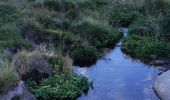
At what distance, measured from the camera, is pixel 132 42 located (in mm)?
17328

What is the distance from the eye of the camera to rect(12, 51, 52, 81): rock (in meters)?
13.0

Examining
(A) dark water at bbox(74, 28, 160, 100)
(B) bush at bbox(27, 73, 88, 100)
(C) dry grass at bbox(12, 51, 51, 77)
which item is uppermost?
(C) dry grass at bbox(12, 51, 51, 77)

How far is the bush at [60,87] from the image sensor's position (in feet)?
40.4

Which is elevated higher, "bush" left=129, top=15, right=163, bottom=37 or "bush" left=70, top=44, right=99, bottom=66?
"bush" left=129, top=15, right=163, bottom=37

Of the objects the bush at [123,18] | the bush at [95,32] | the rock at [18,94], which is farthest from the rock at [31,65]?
the bush at [123,18]

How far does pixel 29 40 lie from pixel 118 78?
3.86 metres

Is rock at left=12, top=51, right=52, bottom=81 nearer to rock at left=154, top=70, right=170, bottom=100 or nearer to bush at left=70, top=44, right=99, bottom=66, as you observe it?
bush at left=70, top=44, right=99, bottom=66

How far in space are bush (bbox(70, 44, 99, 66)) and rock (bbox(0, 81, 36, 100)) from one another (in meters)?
4.32

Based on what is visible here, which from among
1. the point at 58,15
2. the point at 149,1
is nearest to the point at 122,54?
the point at 58,15

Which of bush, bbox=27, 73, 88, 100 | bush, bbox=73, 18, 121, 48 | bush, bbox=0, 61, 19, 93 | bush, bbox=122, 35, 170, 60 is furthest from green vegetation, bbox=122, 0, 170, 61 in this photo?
bush, bbox=0, 61, 19, 93

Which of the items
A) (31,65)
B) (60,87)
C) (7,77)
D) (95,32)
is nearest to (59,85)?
(60,87)

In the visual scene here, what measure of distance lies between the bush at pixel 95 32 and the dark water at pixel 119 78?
0.87 meters

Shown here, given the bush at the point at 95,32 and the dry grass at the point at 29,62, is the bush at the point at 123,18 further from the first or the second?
the dry grass at the point at 29,62

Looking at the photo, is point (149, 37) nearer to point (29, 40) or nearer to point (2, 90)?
point (29, 40)
